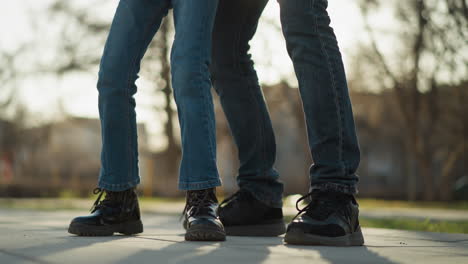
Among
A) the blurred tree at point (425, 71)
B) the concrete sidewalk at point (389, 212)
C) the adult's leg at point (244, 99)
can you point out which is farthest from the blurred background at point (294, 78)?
the adult's leg at point (244, 99)

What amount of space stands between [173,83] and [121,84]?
0.98ft

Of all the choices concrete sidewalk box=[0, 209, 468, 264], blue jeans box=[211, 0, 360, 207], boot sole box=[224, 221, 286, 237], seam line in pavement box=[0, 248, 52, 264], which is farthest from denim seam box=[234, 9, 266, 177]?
seam line in pavement box=[0, 248, 52, 264]

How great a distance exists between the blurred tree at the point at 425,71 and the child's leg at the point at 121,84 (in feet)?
42.5

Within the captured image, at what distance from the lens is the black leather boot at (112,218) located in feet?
8.76

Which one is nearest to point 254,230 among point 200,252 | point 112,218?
point 112,218

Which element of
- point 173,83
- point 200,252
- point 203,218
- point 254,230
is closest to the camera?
point 200,252

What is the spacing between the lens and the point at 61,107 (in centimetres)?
2273

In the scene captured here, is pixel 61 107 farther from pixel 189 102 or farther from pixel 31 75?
pixel 189 102

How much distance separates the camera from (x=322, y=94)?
2520mm

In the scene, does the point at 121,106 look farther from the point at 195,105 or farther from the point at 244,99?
the point at 244,99

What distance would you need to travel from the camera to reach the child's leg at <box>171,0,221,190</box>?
2514mm

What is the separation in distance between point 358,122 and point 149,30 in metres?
31.7

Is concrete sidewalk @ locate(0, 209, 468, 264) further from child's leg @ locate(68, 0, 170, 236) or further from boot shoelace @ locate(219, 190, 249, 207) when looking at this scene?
boot shoelace @ locate(219, 190, 249, 207)

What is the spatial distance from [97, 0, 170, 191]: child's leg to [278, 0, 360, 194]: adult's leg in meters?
0.63
